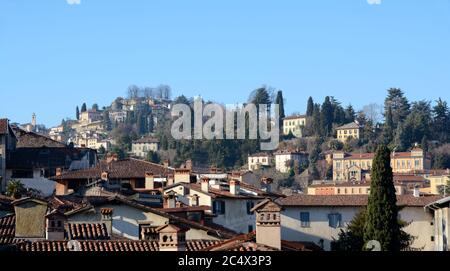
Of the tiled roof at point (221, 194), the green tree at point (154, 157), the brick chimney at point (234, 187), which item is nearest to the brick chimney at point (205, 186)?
the tiled roof at point (221, 194)

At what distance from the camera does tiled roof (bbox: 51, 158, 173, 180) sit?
46375mm

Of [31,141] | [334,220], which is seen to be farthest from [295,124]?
[334,220]

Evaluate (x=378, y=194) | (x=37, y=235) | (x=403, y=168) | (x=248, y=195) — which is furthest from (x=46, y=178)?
(x=403, y=168)

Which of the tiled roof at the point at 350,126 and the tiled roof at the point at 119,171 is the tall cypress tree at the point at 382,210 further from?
the tiled roof at the point at 350,126

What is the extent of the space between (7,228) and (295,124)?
15254 centimetres

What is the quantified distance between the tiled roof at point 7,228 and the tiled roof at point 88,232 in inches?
49.7

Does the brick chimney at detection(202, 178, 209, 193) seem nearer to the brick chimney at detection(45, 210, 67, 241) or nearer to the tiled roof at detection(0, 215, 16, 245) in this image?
the tiled roof at detection(0, 215, 16, 245)

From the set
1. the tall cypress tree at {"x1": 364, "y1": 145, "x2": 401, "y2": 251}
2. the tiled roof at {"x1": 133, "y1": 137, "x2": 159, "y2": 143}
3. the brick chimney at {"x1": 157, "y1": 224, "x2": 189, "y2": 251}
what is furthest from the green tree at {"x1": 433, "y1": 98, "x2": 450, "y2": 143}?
the brick chimney at {"x1": 157, "y1": 224, "x2": 189, "y2": 251}

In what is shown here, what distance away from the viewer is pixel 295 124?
569 ft

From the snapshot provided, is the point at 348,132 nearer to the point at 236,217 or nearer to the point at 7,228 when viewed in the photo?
the point at 236,217

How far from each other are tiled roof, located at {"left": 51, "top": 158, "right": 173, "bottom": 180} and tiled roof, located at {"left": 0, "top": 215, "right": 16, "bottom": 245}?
2188cm

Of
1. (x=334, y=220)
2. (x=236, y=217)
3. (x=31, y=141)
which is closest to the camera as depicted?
(x=236, y=217)

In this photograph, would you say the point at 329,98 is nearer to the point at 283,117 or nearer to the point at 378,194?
the point at 283,117
